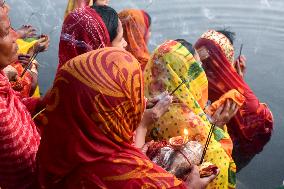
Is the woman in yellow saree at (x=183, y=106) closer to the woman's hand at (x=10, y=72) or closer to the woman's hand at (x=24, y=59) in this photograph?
the woman's hand at (x=10, y=72)

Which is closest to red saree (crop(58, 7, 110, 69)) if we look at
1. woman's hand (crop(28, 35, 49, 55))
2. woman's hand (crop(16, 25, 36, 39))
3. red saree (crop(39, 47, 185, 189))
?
woman's hand (crop(28, 35, 49, 55))

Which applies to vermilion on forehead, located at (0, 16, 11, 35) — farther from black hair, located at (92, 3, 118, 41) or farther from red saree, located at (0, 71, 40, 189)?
black hair, located at (92, 3, 118, 41)

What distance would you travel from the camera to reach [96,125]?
175cm

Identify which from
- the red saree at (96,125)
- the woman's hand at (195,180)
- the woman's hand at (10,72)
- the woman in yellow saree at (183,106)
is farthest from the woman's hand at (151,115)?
the woman's hand at (10,72)

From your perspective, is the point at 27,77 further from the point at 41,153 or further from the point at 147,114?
the point at 41,153

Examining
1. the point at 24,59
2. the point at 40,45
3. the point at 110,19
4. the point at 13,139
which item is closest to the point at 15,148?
the point at 13,139

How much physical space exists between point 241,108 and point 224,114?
60 centimetres

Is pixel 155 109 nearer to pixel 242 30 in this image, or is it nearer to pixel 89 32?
pixel 89 32

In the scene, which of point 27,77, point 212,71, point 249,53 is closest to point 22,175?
point 27,77

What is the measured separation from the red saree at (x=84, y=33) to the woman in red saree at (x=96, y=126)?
4.85ft

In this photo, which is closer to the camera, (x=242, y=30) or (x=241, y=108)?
(x=241, y=108)

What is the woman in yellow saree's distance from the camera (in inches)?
114

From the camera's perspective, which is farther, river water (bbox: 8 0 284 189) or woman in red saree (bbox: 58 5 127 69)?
river water (bbox: 8 0 284 189)

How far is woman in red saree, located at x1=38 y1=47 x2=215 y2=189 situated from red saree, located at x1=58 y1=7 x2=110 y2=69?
148cm
